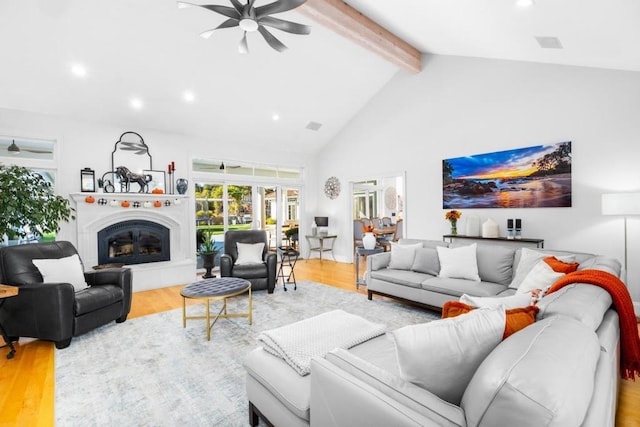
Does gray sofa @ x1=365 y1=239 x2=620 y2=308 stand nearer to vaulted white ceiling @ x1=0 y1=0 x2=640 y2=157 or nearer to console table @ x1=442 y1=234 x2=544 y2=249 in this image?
console table @ x1=442 y1=234 x2=544 y2=249

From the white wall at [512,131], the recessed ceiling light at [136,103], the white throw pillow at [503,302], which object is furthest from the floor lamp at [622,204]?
the recessed ceiling light at [136,103]

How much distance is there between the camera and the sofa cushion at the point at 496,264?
3.54 metres

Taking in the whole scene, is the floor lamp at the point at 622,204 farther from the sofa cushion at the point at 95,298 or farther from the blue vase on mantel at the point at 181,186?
the blue vase on mantel at the point at 181,186

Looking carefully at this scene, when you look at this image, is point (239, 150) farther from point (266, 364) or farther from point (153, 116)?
point (266, 364)

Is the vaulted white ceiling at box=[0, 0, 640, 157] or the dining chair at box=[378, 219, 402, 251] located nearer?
the vaulted white ceiling at box=[0, 0, 640, 157]

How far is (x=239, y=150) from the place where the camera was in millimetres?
6820

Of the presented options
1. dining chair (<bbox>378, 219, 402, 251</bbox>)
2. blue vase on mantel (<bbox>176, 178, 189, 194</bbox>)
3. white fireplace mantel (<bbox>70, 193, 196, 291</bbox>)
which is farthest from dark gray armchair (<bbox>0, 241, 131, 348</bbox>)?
dining chair (<bbox>378, 219, 402, 251</bbox>)

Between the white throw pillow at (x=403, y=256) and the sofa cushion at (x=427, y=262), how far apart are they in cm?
6

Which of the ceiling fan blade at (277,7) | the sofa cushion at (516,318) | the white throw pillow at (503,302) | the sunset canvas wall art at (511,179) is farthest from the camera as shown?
the sunset canvas wall art at (511,179)

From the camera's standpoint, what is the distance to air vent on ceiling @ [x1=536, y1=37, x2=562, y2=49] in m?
3.33

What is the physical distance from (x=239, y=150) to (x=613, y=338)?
6.47 metres

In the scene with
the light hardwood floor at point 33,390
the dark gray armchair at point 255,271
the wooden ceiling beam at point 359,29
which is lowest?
the light hardwood floor at point 33,390

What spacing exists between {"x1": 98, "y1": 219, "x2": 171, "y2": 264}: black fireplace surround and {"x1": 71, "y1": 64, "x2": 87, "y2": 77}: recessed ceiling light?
2220 mm

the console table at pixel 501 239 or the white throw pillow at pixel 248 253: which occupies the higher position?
the console table at pixel 501 239
